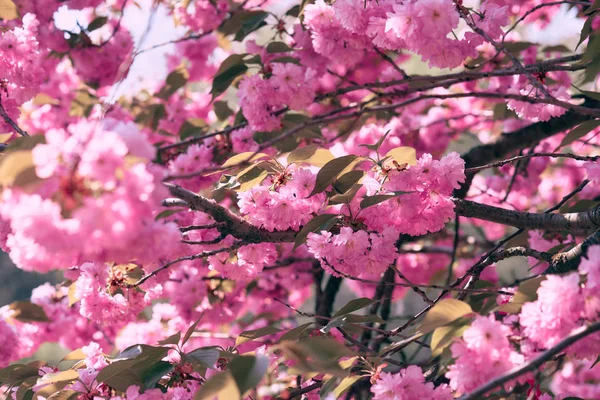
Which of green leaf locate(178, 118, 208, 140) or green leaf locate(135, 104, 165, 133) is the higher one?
green leaf locate(135, 104, 165, 133)

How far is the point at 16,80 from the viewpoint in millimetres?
1812

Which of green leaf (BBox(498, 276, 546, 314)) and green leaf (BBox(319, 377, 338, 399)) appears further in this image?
green leaf (BBox(319, 377, 338, 399))

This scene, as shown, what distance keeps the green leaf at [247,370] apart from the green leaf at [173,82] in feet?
6.32

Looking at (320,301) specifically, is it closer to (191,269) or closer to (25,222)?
(191,269)

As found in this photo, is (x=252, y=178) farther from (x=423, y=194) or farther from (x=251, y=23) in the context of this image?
(x=251, y=23)

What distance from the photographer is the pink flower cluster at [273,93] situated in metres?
1.90

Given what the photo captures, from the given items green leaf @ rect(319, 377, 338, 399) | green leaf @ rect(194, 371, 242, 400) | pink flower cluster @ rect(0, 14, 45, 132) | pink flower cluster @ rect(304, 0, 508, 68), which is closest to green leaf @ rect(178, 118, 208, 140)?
pink flower cluster @ rect(0, 14, 45, 132)

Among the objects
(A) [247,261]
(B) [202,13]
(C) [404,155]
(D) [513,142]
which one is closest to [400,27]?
(C) [404,155]

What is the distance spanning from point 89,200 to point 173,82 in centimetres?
209

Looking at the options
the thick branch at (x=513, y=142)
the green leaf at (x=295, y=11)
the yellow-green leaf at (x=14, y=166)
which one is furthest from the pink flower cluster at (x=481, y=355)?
the green leaf at (x=295, y=11)

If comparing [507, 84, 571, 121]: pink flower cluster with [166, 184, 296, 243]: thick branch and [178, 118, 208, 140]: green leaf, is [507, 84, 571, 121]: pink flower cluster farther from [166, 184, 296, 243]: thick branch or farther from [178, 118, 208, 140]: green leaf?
[178, 118, 208, 140]: green leaf

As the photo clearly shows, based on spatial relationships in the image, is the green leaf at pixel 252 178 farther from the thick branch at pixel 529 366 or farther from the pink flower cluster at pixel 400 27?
the thick branch at pixel 529 366

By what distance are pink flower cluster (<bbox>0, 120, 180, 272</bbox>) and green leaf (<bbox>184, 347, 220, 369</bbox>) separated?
1.27 feet

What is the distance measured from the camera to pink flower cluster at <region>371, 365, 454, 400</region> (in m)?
1.12
